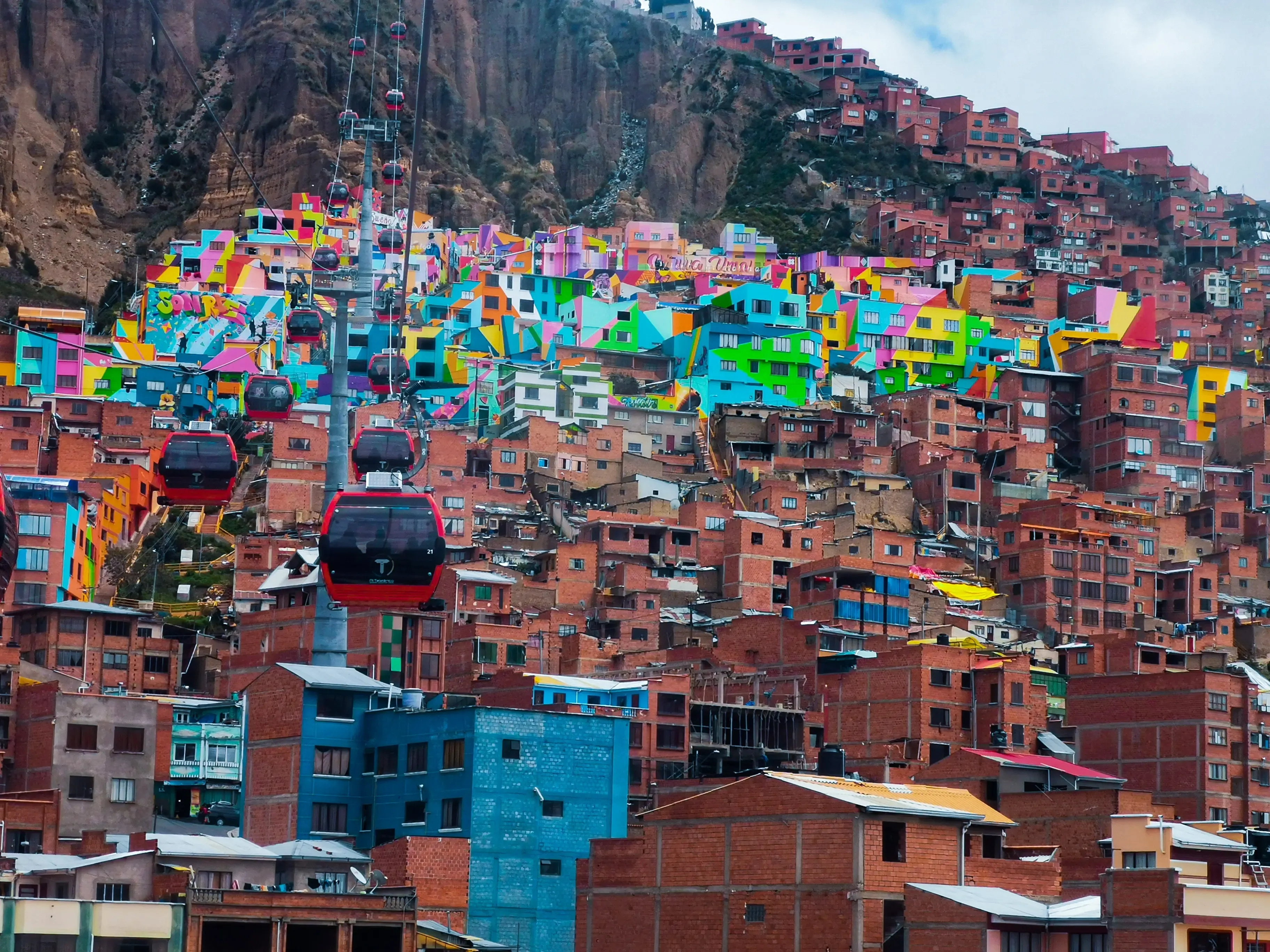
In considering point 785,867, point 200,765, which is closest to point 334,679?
point 200,765

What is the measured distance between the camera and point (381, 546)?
36.9 m

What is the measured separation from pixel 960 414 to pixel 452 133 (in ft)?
202

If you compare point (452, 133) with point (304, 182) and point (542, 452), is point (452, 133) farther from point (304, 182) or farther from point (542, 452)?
point (542, 452)

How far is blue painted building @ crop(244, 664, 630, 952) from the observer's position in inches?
2031

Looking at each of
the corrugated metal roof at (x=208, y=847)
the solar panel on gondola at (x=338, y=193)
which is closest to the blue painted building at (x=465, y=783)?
the corrugated metal roof at (x=208, y=847)

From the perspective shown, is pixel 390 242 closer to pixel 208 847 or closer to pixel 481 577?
pixel 481 577

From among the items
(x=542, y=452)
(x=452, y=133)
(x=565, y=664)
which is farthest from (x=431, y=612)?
(x=452, y=133)

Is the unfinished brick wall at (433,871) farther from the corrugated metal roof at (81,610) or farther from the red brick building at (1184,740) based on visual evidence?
the red brick building at (1184,740)

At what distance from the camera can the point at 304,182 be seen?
141m

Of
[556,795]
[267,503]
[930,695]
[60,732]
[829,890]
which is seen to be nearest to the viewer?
[829,890]

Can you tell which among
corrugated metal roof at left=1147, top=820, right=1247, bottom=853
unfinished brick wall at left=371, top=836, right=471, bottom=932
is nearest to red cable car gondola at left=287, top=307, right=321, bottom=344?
unfinished brick wall at left=371, top=836, right=471, bottom=932

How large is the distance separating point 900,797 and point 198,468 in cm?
1500

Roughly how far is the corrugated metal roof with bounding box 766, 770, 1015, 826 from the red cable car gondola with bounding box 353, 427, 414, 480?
10.5 meters

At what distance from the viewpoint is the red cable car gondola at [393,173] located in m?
56.2
